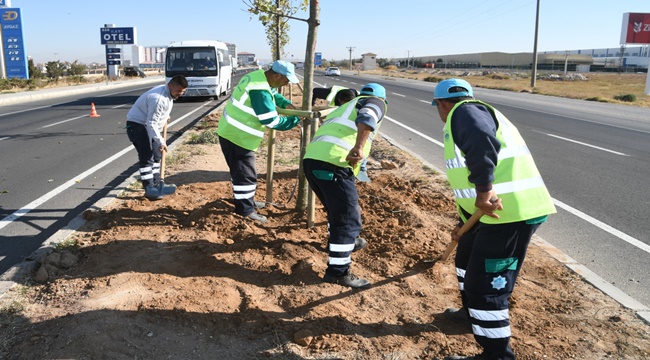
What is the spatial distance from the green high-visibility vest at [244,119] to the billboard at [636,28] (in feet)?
137

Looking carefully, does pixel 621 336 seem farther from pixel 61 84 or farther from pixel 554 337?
pixel 61 84

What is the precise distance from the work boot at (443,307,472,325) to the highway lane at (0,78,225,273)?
3.77 m

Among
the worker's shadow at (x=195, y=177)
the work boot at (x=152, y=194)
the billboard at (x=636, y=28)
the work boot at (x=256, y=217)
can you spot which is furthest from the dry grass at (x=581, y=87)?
the work boot at (x=152, y=194)

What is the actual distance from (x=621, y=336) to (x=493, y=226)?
1.32 meters

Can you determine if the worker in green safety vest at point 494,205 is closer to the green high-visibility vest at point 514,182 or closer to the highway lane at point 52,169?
the green high-visibility vest at point 514,182

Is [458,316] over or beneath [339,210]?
beneath

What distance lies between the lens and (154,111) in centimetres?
591

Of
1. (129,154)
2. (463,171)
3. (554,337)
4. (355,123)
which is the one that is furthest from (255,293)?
(129,154)

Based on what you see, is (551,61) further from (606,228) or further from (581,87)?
(606,228)

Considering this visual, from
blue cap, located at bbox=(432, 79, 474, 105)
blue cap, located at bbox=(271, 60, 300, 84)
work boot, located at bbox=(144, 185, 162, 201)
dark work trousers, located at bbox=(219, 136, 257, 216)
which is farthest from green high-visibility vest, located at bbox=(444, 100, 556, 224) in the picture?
work boot, located at bbox=(144, 185, 162, 201)

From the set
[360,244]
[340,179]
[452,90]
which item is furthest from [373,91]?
[360,244]

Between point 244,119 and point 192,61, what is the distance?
59.7 feet

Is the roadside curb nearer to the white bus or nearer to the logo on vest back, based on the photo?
the logo on vest back

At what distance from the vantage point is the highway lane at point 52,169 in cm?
549
